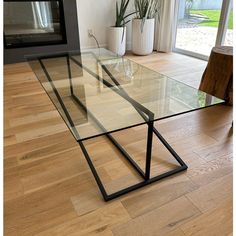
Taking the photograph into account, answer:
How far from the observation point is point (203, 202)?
1.02 metres

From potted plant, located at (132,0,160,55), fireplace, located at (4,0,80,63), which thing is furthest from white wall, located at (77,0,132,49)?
potted plant, located at (132,0,160,55)

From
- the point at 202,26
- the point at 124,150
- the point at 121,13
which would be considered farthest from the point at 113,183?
the point at 202,26

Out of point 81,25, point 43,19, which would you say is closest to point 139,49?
point 81,25

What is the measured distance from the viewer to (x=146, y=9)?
3.10 m

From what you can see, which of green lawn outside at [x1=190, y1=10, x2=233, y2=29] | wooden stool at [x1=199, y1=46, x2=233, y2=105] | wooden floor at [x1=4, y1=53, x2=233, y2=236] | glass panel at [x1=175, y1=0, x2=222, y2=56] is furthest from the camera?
glass panel at [x1=175, y1=0, x2=222, y2=56]

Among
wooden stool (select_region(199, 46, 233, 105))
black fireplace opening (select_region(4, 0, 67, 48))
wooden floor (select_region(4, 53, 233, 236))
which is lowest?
wooden floor (select_region(4, 53, 233, 236))

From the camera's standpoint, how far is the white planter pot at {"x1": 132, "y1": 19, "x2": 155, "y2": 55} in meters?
3.15

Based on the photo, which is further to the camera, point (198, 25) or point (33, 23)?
point (198, 25)

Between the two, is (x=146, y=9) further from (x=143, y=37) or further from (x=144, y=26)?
(x=143, y=37)

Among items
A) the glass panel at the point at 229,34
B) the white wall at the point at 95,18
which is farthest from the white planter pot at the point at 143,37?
the glass panel at the point at 229,34

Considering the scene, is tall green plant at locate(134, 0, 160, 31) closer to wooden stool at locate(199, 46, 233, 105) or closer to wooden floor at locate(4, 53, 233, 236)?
wooden stool at locate(199, 46, 233, 105)

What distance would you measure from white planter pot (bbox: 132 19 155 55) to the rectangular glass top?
1374 millimetres

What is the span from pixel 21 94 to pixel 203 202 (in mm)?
1826

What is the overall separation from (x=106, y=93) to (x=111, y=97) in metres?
0.08
